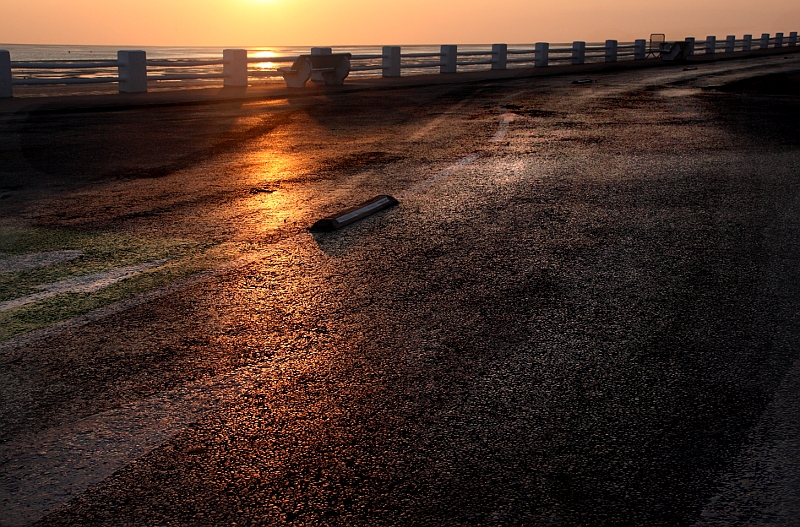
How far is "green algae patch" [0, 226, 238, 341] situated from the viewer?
4.18m

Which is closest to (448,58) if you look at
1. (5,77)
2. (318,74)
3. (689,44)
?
(318,74)

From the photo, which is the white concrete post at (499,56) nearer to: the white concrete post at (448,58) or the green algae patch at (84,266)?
the white concrete post at (448,58)

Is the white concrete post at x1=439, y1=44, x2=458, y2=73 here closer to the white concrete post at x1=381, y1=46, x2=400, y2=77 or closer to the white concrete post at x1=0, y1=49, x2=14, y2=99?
the white concrete post at x1=381, y1=46, x2=400, y2=77

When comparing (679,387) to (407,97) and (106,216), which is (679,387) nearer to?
(106,216)

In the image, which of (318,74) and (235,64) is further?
(318,74)

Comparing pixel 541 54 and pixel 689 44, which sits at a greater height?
pixel 689 44

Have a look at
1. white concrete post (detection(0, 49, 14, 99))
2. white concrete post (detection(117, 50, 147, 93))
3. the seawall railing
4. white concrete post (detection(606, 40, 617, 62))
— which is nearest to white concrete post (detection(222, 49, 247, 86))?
the seawall railing

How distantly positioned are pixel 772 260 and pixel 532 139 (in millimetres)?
6386

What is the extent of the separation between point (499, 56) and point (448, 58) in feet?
11.8

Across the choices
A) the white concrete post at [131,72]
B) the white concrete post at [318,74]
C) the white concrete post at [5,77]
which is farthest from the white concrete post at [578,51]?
the white concrete post at [5,77]

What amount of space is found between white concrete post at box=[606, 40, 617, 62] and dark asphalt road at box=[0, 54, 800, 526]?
39.8 meters

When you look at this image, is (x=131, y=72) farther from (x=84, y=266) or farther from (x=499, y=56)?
(x=84, y=266)

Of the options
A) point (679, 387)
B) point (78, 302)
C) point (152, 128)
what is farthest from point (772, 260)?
point (152, 128)

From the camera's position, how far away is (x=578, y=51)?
43469mm
